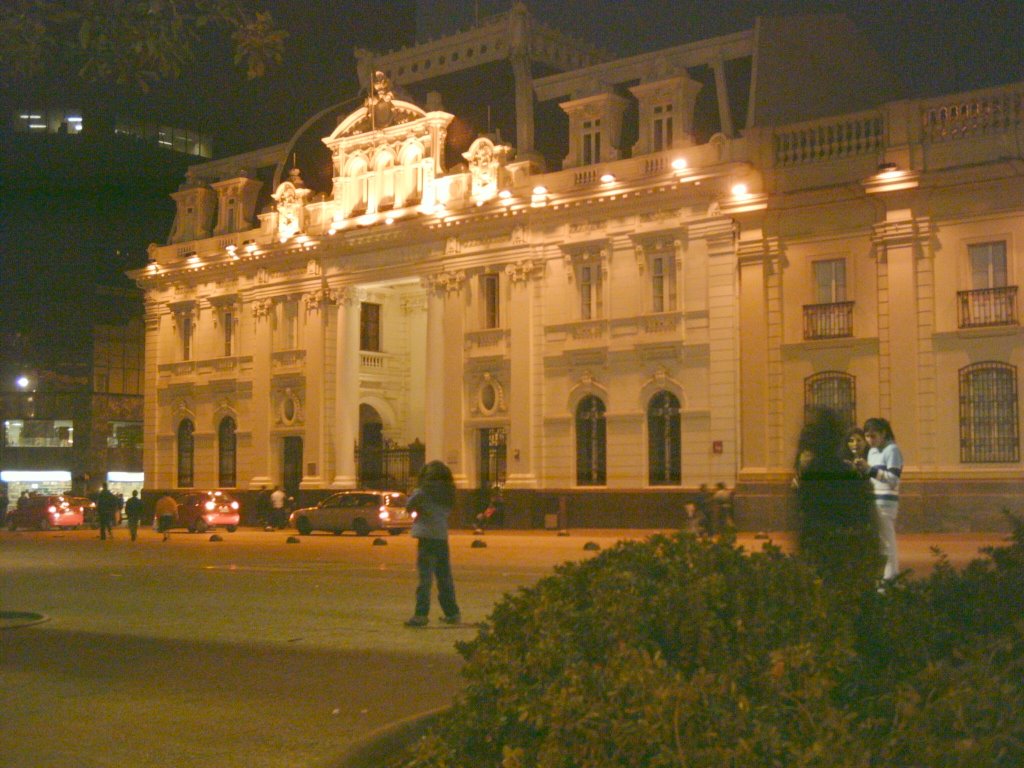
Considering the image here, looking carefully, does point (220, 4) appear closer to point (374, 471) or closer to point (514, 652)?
point (514, 652)

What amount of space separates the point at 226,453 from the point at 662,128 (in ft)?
76.4

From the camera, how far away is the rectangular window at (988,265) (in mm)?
32594

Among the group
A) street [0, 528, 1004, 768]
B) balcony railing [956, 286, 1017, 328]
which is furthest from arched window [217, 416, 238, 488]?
balcony railing [956, 286, 1017, 328]

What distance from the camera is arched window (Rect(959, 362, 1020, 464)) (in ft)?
105

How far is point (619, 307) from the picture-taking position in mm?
40188

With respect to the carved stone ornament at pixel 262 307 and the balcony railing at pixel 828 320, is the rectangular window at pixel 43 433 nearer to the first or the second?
the carved stone ornament at pixel 262 307

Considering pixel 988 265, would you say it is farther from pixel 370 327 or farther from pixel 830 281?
pixel 370 327

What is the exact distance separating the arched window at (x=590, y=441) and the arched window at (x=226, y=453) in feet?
55.9

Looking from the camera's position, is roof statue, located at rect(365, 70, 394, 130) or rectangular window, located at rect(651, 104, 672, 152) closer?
rectangular window, located at rect(651, 104, 672, 152)

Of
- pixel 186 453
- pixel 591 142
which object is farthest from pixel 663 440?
pixel 186 453

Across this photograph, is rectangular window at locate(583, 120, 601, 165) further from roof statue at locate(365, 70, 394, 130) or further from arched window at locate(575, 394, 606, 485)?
roof statue at locate(365, 70, 394, 130)

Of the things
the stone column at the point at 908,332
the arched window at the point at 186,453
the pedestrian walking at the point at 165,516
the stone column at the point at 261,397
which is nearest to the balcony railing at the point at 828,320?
the stone column at the point at 908,332

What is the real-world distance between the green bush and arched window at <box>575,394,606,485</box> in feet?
116

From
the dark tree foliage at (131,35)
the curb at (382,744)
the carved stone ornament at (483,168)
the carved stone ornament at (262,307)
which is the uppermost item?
the carved stone ornament at (483,168)
